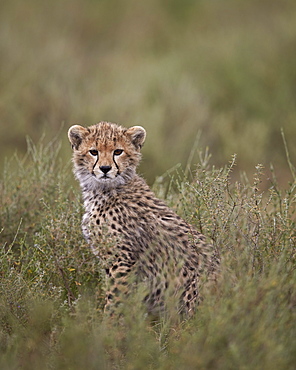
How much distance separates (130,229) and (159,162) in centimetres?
398

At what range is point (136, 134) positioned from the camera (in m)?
4.25

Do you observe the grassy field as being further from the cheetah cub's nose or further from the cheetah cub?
the cheetah cub's nose

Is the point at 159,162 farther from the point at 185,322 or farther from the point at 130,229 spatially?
the point at 185,322

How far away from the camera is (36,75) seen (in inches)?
372

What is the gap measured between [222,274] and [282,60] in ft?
23.4

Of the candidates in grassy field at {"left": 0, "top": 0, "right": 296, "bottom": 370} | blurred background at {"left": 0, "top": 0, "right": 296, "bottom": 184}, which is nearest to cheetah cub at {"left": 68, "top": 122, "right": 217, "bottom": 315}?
grassy field at {"left": 0, "top": 0, "right": 296, "bottom": 370}

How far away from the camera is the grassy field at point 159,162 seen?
2994mm

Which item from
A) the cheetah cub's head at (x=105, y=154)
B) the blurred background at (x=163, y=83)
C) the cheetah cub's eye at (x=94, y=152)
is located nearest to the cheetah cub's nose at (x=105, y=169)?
the cheetah cub's head at (x=105, y=154)

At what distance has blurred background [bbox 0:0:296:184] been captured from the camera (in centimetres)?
834

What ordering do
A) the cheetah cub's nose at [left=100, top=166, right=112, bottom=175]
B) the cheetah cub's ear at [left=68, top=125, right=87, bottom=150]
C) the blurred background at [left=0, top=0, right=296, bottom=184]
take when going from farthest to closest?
the blurred background at [left=0, top=0, right=296, bottom=184] → the cheetah cub's ear at [left=68, top=125, right=87, bottom=150] → the cheetah cub's nose at [left=100, top=166, right=112, bottom=175]

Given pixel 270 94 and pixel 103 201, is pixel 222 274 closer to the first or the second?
pixel 103 201

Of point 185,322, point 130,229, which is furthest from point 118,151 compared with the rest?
point 185,322

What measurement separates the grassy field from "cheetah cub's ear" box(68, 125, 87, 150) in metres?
0.31

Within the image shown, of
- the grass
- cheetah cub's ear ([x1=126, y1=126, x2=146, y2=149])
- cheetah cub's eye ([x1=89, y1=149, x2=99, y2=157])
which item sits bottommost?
the grass
